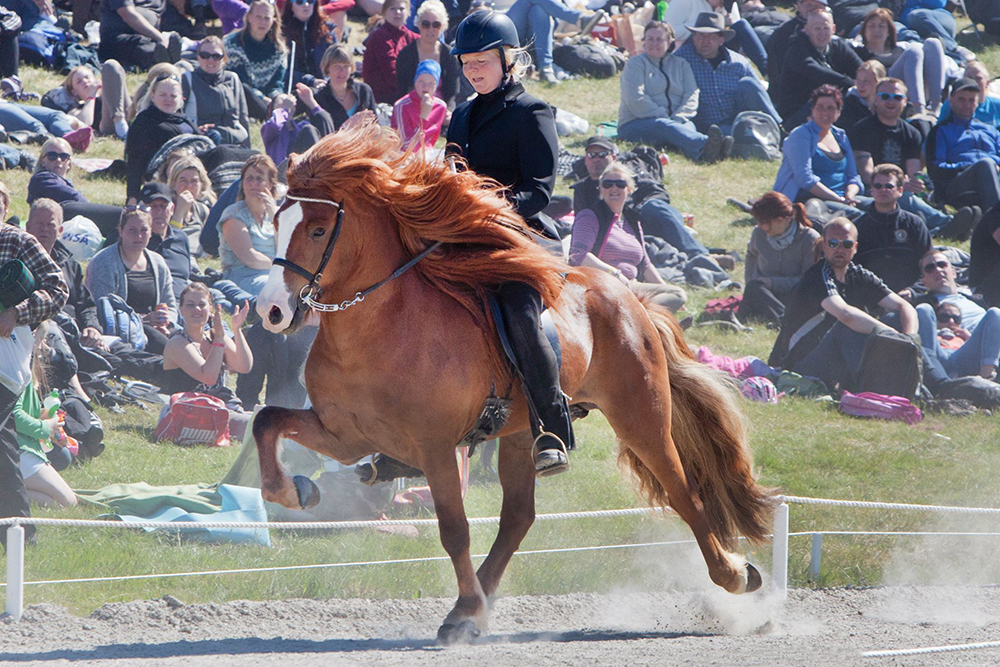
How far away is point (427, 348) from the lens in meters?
4.87

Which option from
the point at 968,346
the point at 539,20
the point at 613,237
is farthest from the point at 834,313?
the point at 539,20

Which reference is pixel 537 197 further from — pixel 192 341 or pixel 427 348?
pixel 192 341

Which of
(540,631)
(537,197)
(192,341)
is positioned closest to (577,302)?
(537,197)

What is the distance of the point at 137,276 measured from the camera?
8977 millimetres

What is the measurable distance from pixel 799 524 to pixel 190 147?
21.5 feet

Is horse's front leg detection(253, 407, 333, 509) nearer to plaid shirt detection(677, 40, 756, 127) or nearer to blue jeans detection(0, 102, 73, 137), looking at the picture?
blue jeans detection(0, 102, 73, 137)

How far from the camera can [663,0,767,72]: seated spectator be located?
1562 cm

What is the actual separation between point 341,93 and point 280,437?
7722 millimetres

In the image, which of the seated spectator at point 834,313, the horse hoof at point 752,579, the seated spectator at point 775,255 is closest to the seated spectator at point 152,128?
the seated spectator at point 775,255

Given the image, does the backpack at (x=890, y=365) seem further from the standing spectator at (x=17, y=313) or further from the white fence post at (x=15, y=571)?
the white fence post at (x=15, y=571)

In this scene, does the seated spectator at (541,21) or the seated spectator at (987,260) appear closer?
the seated spectator at (987,260)

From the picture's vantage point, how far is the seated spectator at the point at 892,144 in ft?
43.4

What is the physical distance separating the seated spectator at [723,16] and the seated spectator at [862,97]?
6.69 ft

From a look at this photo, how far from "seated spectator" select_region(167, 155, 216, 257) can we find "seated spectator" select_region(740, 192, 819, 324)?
509 centimetres
